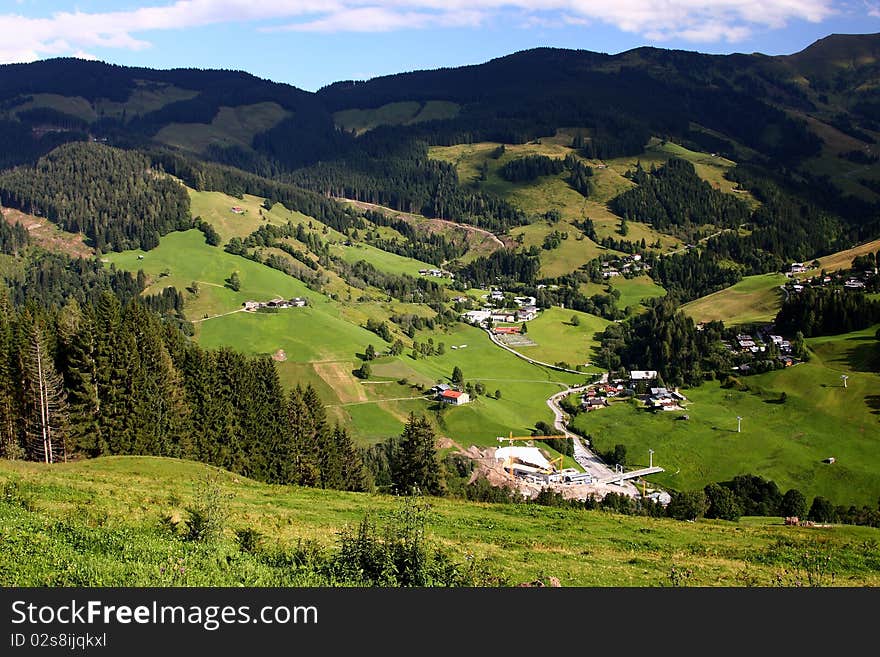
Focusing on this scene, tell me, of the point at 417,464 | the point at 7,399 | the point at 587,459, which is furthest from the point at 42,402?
the point at 587,459

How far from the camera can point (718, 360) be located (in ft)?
617

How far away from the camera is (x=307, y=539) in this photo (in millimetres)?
34062

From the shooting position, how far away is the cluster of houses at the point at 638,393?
168 meters

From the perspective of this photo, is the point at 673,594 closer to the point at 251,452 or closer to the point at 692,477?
the point at 251,452

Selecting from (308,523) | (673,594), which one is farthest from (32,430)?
(673,594)

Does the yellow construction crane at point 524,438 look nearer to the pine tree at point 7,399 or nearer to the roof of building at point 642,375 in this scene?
the roof of building at point 642,375

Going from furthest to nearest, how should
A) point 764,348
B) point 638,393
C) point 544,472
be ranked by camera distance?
point 764,348 → point 638,393 → point 544,472

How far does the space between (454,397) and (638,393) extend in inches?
2045

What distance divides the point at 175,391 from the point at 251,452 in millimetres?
12253

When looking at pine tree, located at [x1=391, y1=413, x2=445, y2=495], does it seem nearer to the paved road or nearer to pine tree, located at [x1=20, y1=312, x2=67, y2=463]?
pine tree, located at [x1=20, y1=312, x2=67, y2=463]

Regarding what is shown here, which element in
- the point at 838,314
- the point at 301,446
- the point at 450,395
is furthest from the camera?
the point at 838,314

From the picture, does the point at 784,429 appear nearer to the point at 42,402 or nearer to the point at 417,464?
the point at 417,464

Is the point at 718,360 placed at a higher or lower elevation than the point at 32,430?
lower

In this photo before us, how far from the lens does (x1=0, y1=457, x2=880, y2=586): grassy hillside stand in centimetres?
2453
